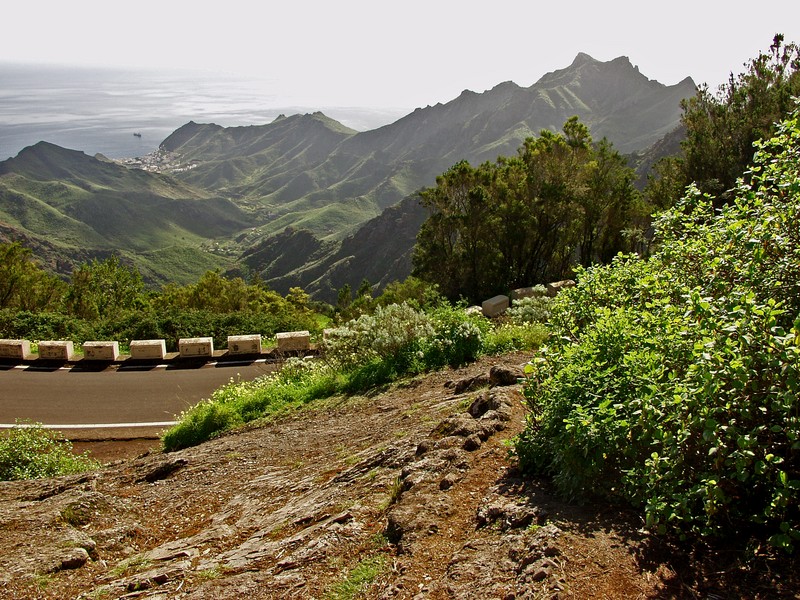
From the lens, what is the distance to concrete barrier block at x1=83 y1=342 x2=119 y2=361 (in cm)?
1530

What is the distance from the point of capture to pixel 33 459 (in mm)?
9000

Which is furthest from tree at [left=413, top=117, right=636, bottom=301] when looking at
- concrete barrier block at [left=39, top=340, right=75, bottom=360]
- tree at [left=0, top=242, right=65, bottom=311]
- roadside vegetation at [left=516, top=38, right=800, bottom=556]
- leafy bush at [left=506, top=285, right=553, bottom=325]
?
tree at [left=0, top=242, right=65, bottom=311]

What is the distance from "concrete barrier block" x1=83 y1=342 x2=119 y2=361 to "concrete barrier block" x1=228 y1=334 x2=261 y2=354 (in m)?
3.01

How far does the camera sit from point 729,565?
3416mm

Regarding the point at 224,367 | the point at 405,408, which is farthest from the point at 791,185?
the point at 224,367

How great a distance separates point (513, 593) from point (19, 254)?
3436 centimetres

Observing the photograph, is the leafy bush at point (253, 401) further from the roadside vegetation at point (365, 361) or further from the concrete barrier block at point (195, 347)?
the concrete barrier block at point (195, 347)

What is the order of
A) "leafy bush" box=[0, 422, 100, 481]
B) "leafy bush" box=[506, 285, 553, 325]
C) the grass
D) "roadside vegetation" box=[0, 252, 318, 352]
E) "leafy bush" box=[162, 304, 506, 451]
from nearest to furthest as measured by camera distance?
the grass → "leafy bush" box=[0, 422, 100, 481] → "leafy bush" box=[162, 304, 506, 451] → "leafy bush" box=[506, 285, 553, 325] → "roadside vegetation" box=[0, 252, 318, 352]

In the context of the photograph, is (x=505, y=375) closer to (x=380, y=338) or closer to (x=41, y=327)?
(x=380, y=338)

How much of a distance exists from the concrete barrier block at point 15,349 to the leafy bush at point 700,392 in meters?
15.4

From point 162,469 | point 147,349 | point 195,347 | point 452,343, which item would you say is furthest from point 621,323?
point 147,349

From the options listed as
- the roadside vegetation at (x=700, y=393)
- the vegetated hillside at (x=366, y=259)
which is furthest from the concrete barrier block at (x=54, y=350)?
the vegetated hillside at (x=366, y=259)

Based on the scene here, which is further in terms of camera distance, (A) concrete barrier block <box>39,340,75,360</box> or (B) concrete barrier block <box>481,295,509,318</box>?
(A) concrete barrier block <box>39,340,75,360</box>

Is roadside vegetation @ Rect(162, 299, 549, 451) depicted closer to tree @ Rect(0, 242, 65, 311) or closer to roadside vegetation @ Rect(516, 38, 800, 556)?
roadside vegetation @ Rect(516, 38, 800, 556)
